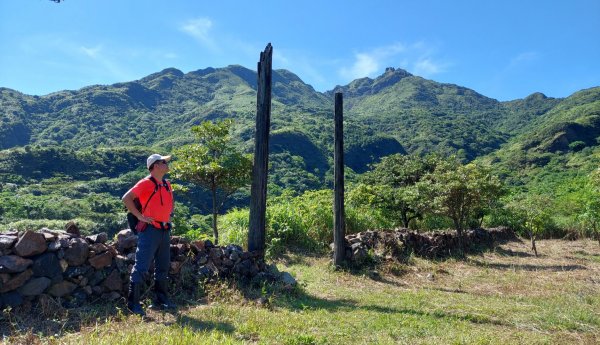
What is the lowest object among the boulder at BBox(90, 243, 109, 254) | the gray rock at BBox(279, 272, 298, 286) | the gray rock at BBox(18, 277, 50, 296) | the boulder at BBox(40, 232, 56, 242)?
the gray rock at BBox(279, 272, 298, 286)

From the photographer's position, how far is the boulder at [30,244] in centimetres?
413

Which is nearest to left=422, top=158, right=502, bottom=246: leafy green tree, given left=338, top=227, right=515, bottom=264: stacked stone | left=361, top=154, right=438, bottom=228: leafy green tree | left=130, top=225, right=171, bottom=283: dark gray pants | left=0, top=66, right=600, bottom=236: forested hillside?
left=361, top=154, right=438, bottom=228: leafy green tree

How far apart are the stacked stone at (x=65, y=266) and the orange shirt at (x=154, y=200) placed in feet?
3.13

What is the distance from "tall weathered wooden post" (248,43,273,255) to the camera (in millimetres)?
6984


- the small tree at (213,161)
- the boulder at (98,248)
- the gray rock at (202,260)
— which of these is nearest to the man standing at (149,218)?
the boulder at (98,248)

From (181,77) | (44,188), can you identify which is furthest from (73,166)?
(181,77)

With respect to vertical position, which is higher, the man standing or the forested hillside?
the forested hillside

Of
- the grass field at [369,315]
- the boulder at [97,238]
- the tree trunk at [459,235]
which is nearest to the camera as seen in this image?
the grass field at [369,315]

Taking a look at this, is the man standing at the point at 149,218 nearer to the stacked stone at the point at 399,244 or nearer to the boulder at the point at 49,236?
the boulder at the point at 49,236

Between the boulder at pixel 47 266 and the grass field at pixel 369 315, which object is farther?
the boulder at pixel 47 266

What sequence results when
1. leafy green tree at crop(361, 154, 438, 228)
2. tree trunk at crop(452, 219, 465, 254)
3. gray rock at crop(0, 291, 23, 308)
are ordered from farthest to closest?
leafy green tree at crop(361, 154, 438, 228) < tree trunk at crop(452, 219, 465, 254) < gray rock at crop(0, 291, 23, 308)

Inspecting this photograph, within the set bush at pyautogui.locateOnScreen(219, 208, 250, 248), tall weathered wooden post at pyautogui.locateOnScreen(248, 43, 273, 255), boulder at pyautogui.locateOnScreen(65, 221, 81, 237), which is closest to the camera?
boulder at pyautogui.locateOnScreen(65, 221, 81, 237)

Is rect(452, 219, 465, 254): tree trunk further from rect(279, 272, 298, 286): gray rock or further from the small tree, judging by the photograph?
rect(279, 272, 298, 286): gray rock

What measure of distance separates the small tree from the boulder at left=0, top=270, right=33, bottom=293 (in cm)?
491
